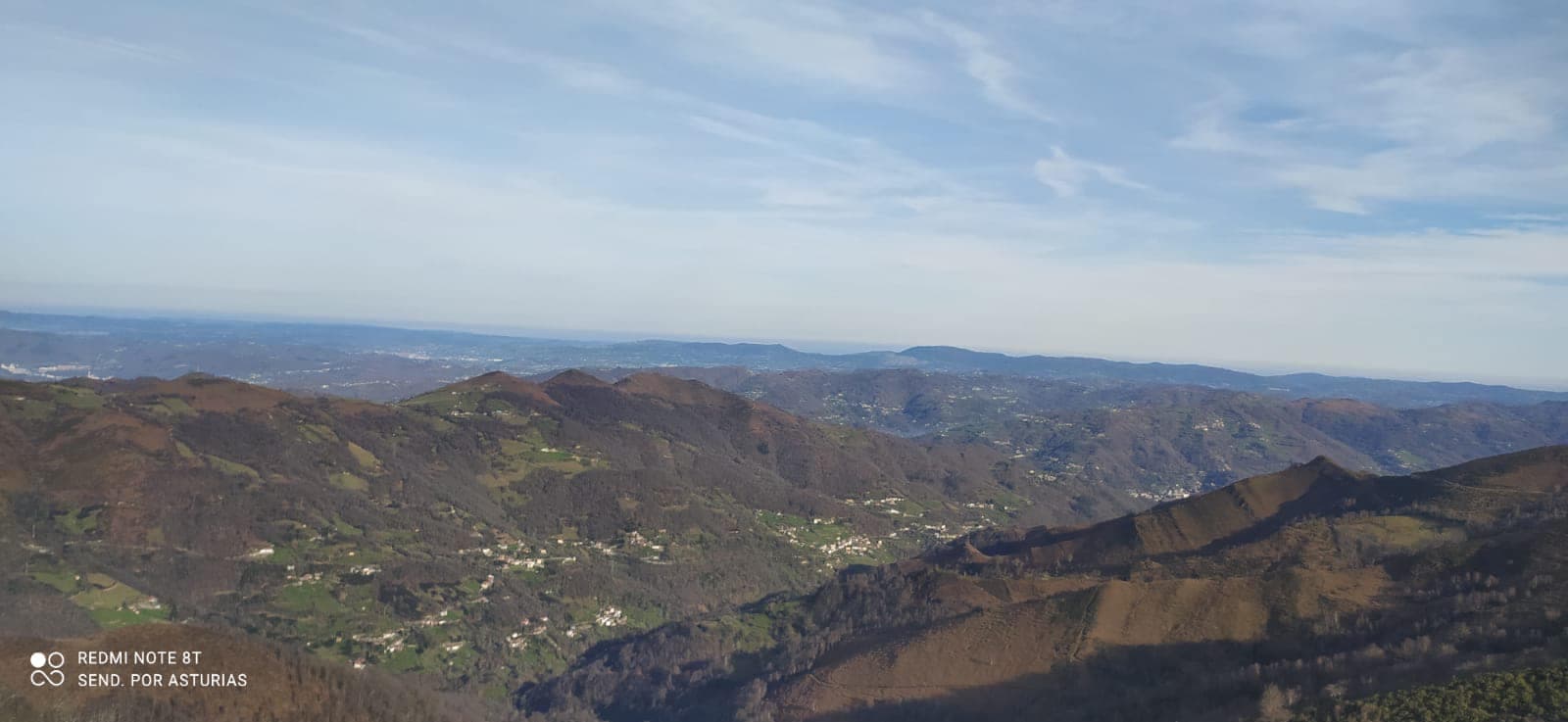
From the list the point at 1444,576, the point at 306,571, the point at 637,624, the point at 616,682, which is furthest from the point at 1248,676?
the point at 306,571

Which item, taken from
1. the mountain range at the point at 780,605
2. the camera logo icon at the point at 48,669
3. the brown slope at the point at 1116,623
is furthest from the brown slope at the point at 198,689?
the brown slope at the point at 1116,623

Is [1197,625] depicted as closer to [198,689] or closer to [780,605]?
[780,605]

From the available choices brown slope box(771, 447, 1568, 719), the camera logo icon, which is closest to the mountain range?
brown slope box(771, 447, 1568, 719)

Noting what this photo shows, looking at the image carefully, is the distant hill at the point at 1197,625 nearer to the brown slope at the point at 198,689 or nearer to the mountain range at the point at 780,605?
the mountain range at the point at 780,605

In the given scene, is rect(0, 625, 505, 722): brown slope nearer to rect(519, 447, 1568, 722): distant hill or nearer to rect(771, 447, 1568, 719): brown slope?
rect(519, 447, 1568, 722): distant hill

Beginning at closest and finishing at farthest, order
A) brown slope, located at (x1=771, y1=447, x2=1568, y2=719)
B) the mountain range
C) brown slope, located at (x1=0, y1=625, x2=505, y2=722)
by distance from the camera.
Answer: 1. brown slope, located at (x1=0, y1=625, x2=505, y2=722)
2. the mountain range
3. brown slope, located at (x1=771, y1=447, x2=1568, y2=719)

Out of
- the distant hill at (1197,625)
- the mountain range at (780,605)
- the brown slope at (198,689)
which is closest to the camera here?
the brown slope at (198,689)

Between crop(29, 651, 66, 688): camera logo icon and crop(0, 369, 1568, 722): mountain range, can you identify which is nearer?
crop(29, 651, 66, 688): camera logo icon

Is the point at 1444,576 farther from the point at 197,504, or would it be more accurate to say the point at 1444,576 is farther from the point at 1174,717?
the point at 197,504
